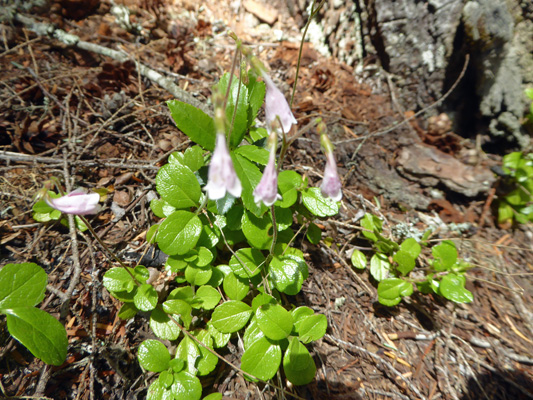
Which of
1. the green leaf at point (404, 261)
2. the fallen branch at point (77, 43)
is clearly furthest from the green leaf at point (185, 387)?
the fallen branch at point (77, 43)

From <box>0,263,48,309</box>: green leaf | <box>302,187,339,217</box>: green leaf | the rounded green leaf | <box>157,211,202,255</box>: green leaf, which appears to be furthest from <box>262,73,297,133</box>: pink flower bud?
<box>0,263,48,309</box>: green leaf

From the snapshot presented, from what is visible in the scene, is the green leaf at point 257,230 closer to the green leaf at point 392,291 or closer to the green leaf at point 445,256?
the green leaf at point 392,291

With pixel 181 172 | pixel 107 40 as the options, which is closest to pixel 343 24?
pixel 107 40

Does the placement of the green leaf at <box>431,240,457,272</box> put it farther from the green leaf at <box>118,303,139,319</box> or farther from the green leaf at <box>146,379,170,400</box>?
the green leaf at <box>118,303,139,319</box>

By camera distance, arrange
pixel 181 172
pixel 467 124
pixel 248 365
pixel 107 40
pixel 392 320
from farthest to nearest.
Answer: pixel 467 124 < pixel 107 40 < pixel 392 320 < pixel 181 172 < pixel 248 365

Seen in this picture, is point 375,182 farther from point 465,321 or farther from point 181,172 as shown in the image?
point 181,172
